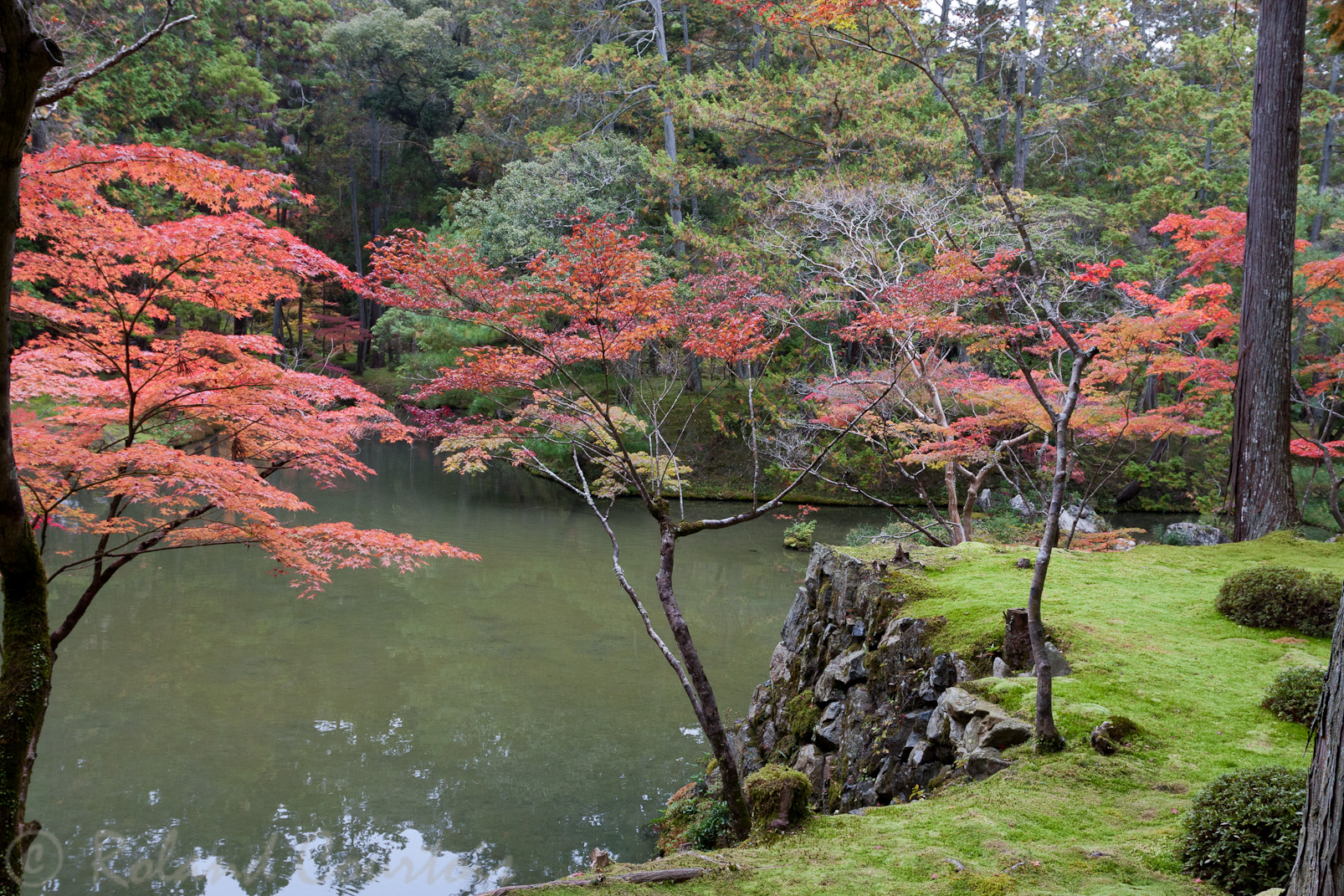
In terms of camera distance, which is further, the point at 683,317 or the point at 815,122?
the point at 815,122

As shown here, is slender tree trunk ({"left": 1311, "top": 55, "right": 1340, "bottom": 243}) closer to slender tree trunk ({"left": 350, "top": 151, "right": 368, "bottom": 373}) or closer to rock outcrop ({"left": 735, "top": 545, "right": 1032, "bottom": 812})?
rock outcrop ({"left": 735, "top": 545, "right": 1032, "bottom": 812})

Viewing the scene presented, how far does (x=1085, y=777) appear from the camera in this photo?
3016 mm

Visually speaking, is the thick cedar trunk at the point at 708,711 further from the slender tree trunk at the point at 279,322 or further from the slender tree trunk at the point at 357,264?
the slender tree trunk at the point at 357,264

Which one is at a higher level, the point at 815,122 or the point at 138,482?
the point at 815,122

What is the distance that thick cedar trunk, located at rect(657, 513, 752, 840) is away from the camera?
3.49 meters

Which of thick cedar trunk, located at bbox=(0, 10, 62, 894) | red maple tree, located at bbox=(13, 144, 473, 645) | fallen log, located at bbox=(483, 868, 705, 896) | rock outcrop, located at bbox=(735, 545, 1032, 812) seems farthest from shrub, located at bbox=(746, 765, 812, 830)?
red maple tree, located at bbox=(13, 144, 473, 645)

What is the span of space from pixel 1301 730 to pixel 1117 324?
5.51 m

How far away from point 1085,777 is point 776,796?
46.5 inches

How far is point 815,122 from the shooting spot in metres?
13.6

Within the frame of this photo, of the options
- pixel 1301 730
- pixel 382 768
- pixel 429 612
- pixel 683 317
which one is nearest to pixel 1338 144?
pixel 683 317

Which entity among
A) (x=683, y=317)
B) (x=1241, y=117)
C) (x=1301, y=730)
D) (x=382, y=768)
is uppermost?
(x=1241, y=117)

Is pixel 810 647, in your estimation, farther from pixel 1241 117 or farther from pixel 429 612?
pixel 1241 117

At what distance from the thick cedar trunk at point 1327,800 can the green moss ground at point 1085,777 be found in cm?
72

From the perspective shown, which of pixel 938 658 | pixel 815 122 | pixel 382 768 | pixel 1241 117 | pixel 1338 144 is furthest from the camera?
pixel 1338 144
